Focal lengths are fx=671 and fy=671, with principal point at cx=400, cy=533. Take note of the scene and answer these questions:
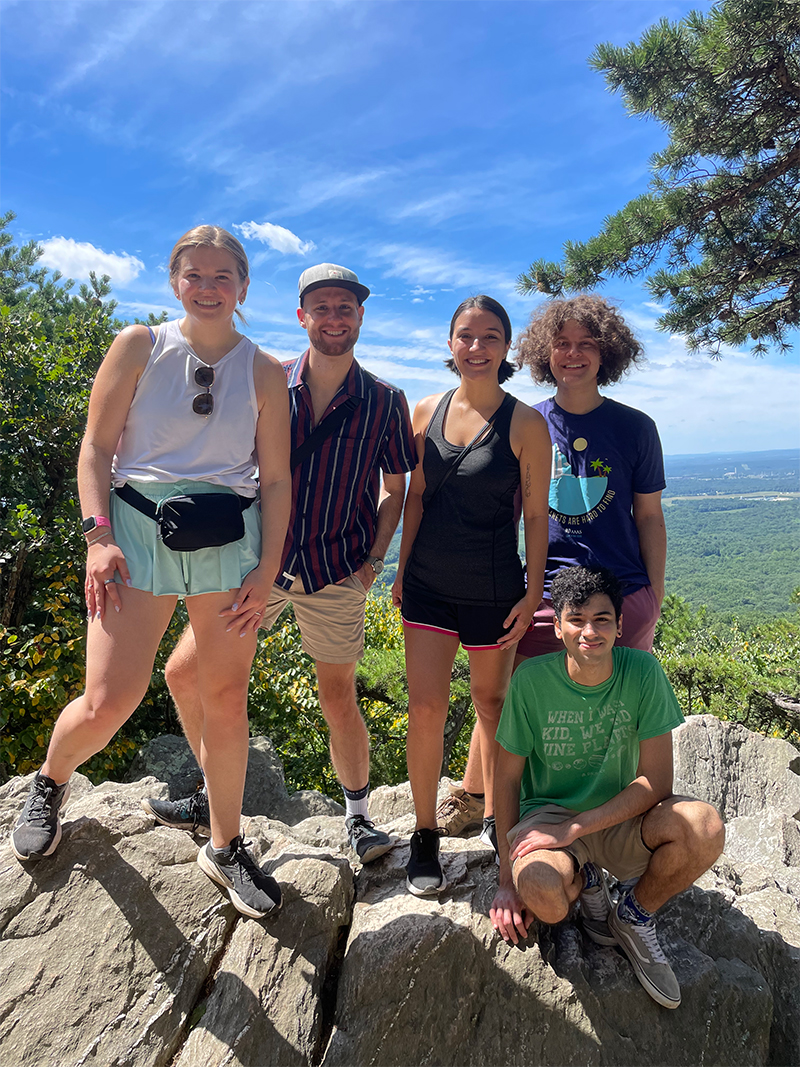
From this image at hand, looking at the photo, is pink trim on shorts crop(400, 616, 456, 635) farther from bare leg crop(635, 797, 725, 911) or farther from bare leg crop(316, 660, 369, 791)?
bare leg crop(635, 797, 725, 911)

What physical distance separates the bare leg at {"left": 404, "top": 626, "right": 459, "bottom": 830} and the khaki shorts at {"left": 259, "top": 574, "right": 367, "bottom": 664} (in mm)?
358

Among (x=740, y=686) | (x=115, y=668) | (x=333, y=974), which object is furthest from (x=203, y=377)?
(x=740, y=686)

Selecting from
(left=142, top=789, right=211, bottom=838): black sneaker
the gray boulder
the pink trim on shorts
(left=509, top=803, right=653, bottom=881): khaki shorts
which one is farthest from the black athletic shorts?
the gray boulder

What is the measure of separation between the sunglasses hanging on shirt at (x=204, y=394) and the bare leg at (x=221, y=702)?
687mm

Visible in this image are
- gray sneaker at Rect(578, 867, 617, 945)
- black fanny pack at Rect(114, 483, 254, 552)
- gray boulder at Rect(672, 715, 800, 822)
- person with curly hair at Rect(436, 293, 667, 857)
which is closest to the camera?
black fanny pack at Rect(114, 483, 254, 552)

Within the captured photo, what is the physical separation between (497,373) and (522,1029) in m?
2.68

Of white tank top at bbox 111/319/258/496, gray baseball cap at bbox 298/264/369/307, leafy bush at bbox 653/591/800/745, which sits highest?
gray baseball cap at bbox 298/264/369/307

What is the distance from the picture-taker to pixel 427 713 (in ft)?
9.78

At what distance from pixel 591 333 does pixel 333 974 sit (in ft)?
10.2

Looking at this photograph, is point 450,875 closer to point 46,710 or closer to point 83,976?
point 83,976

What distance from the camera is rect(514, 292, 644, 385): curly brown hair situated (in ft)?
11.2

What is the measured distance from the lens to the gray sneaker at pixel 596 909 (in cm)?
278

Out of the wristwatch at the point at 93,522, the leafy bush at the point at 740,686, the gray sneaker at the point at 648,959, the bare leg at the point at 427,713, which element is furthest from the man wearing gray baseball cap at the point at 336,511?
the leafy bush at the point at 740,686

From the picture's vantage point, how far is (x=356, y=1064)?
241 cm
